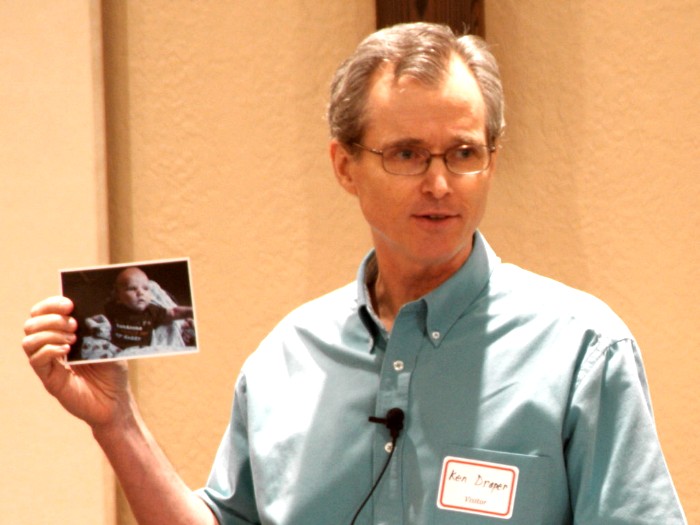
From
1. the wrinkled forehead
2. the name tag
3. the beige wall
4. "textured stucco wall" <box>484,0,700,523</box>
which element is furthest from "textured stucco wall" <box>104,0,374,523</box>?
the name tag

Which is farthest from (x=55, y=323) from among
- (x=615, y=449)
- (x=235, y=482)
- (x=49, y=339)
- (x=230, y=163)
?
(x=230, y=163)

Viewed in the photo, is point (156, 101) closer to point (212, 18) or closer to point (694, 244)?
point (212, 18)

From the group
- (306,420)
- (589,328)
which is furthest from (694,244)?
(306,420)

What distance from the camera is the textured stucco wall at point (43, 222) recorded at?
8.19ft

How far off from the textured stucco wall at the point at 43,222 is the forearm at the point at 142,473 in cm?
76

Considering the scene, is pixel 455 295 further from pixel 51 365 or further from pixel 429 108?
pixel 51 365

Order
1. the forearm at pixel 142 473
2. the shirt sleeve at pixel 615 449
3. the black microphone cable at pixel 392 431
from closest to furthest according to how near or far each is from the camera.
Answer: the shirt sleeve at pixel 615 449, the black microphone cable at pixel 392 431, the forearm at pixel 142 473

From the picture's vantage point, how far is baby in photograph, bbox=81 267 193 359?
1.66 m

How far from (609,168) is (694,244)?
0.83 ft

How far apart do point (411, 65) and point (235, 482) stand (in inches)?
29.3

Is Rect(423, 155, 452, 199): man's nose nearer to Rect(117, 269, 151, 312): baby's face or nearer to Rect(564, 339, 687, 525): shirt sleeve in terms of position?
Rect(564, 339, 687, 525): shirt sleeve

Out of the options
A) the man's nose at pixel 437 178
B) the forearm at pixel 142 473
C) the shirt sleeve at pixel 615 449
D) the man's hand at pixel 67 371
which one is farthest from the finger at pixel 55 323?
the shirt sleeve at pixel 615 449

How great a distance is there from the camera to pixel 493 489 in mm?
1568

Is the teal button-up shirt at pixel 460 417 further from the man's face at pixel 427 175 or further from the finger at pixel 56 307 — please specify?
the finger at pixel 56 307
